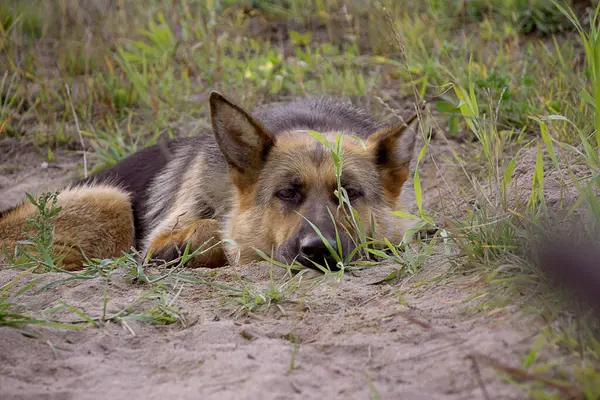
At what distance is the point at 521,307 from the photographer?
102 inches

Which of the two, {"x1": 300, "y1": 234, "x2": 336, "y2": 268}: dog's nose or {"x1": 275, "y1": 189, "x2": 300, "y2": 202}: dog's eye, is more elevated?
{"x1": 275, "y1": 189, "x2": 300, "y2": 202}: dog's eye

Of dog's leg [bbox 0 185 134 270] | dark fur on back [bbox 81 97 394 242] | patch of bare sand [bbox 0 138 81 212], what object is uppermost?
dark fur on back [bbox 81 97 394 242]

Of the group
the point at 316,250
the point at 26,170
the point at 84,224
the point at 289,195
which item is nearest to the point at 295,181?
the point at 289,195

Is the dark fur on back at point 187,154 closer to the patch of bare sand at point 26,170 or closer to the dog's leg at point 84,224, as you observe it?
the dog's leg at point 84,224

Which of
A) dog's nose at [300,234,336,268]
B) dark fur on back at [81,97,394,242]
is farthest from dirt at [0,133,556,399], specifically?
dark fur on back at [81,97,394,242]

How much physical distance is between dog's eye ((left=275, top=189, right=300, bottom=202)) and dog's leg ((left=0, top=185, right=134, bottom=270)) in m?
1.16

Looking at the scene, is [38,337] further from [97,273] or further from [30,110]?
[30,110]

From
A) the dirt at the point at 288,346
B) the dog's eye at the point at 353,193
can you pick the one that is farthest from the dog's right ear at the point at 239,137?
the dirt at the point at 288,346

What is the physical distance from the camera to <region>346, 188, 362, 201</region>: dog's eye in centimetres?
425

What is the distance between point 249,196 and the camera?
14.6 feet

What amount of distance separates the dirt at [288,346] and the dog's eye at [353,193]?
2.99ft

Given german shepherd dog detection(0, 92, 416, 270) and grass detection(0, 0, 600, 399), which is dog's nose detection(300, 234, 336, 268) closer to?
german shepherd dog detection(0, 92, 416, 270)

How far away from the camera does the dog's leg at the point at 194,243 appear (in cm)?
447

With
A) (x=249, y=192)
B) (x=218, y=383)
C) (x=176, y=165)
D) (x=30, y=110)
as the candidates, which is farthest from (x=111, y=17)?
(x=218, y=383)
